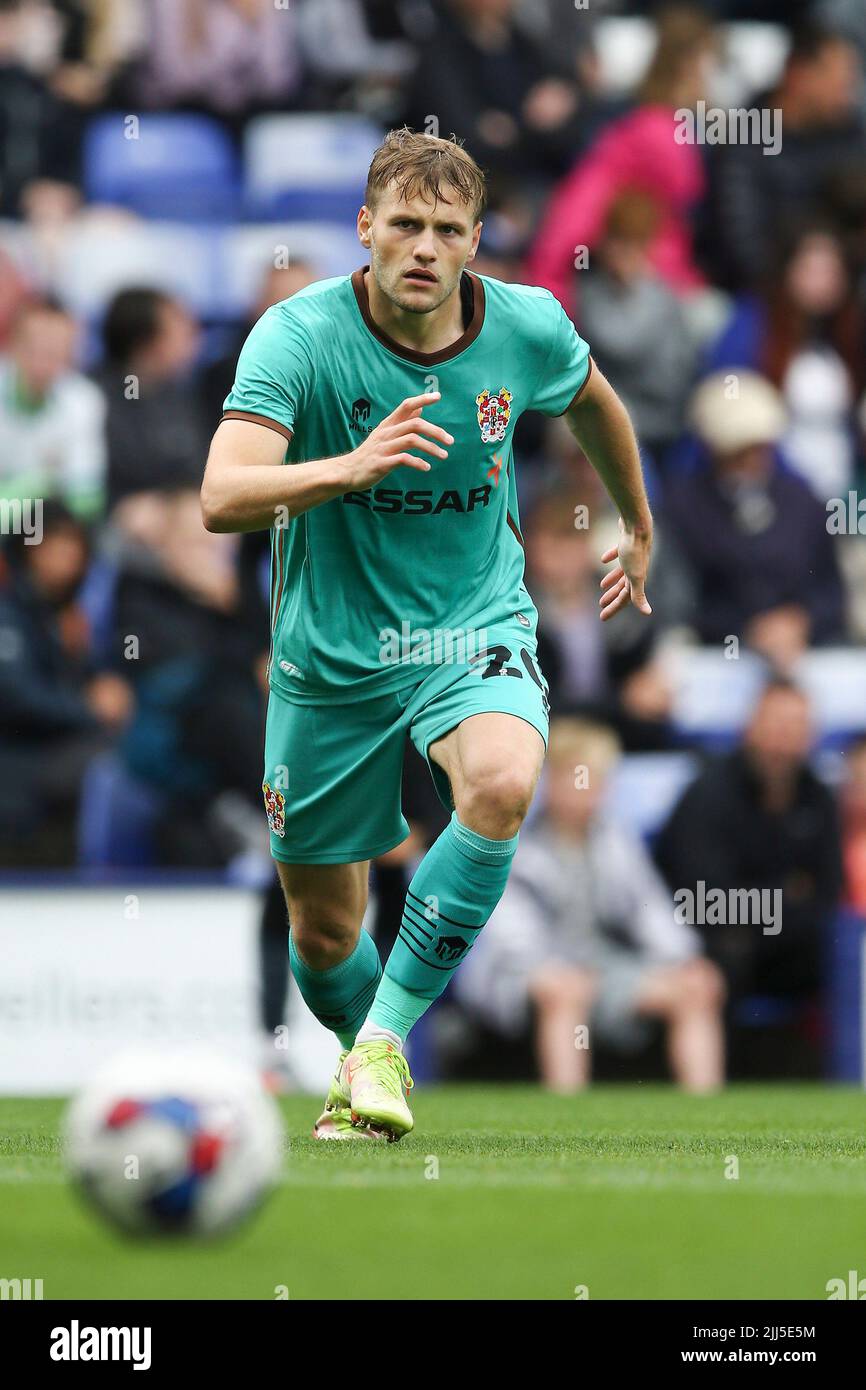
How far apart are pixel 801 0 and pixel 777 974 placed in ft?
24.6

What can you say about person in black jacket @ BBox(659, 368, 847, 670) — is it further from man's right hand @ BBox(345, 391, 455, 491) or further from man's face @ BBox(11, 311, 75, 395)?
man's right hand @ BBox(345, 391, 455, 491)

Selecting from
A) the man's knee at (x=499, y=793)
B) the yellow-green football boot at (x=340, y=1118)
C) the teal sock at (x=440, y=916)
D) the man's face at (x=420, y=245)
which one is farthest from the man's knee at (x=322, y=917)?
the man's face at (x=420, y=245)

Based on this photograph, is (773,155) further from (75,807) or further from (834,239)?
(75,807)

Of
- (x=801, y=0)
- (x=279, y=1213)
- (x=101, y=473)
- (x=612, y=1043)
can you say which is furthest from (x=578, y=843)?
Result: (x=801, y=0)

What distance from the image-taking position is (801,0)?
48.9 feet

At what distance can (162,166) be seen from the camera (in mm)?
13516

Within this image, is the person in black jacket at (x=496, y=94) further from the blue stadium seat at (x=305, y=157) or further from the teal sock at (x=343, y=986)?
the teal sock at (x=343, y=986)

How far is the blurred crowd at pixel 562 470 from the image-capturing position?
33.5ft

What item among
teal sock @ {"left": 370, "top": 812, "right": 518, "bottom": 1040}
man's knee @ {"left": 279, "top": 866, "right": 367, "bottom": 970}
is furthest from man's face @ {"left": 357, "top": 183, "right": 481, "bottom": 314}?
man's knee @ {"left": 279, "top": 866, "right": 367, "bottom": 970}

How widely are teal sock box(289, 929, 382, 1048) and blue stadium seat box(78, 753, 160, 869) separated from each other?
12.0 ft

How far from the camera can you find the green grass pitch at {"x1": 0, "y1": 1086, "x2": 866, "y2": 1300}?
3.63 metres

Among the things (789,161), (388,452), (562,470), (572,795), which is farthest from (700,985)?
(789,161)

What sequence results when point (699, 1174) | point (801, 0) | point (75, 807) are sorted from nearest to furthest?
point (699, 1174)
point (75, 807)
point (801, 0)

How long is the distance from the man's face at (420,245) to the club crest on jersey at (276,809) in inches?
55.2
